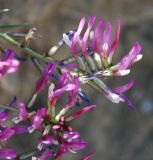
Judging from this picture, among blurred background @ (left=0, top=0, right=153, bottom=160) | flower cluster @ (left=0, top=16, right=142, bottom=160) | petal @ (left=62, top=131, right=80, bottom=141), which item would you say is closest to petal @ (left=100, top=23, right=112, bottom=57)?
flower cluster @ (left=0, top=16, right=142, bottom=160)

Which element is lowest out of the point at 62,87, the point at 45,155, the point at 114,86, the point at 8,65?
the point at 114,86

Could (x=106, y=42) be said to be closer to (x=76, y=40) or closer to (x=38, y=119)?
(x=76, y=40)

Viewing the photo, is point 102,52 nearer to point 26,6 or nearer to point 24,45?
point 24,45

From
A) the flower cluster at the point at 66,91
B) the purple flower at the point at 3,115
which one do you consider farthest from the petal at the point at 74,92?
the purple flower at the point at 3,115

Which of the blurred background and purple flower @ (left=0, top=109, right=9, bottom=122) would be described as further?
the blurred background

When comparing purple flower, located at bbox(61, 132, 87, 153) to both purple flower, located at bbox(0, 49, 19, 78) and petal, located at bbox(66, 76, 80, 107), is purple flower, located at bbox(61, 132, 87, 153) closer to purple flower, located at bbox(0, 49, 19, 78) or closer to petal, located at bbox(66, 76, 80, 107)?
petal, located at bbox(66, 76, 80, 107)

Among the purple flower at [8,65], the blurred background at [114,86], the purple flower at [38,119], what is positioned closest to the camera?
the purple flower at [8,65]

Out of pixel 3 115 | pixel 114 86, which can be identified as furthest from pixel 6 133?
pixel 114 86

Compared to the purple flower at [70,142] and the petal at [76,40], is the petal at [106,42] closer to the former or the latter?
the petal at [76,40]
